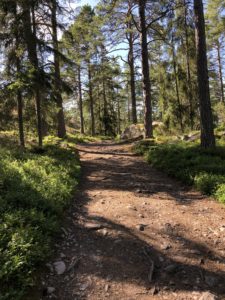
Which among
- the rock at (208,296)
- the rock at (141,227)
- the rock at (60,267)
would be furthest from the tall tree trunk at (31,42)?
the rock at (208,296)

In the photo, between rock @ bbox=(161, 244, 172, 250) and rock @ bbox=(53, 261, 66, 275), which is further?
rock @ bbox=(161, 244, 172, 250)

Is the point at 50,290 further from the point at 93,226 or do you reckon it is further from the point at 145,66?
the point at 145,66

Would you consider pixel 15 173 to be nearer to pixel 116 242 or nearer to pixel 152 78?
pixel 116 242

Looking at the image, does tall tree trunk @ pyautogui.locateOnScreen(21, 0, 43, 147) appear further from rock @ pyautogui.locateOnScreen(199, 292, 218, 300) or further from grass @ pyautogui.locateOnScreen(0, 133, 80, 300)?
rock @ pyautogui.locateOnScreen(199, 292, 218, 300)

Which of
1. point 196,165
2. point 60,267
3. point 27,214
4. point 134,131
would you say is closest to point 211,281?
point 60,267

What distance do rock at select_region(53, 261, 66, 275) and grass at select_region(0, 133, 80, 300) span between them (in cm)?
19

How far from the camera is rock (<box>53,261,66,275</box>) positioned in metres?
3.77

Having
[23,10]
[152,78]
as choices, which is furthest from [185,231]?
[152,78]

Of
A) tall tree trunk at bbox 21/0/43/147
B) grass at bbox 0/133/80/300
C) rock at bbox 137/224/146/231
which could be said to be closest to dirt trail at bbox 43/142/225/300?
rock at bbox 137/224/146/231

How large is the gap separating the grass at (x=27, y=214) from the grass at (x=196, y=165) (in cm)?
290

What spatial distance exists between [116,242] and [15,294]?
182 centimetres

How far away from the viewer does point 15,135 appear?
16266 mm

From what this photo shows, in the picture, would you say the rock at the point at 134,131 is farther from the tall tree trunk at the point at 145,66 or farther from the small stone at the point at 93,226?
the small stone at the point at 93,226

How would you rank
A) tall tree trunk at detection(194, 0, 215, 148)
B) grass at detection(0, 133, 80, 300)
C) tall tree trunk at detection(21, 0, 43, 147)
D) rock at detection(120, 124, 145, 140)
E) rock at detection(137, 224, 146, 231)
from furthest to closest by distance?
rock at detection(120, 124, 145, 140)
tall tree trunk at detection(21, 0, 43, 147)
tall tree trunk at detection(194, 0, 215, 148)
rock at detection(137, 224, 146, 231)
grass at detection(0, 133, 80, 300)
